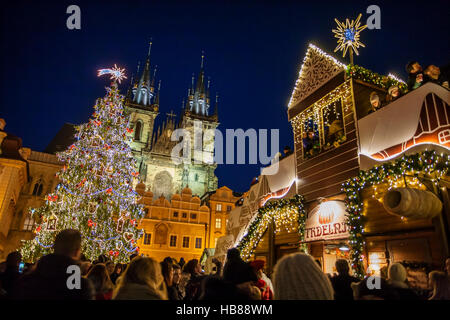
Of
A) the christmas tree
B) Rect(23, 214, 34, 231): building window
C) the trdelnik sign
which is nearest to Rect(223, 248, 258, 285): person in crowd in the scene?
the trdelnik sign

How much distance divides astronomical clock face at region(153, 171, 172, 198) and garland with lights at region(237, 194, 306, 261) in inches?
1541

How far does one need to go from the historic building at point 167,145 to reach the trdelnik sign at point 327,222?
39.1 m

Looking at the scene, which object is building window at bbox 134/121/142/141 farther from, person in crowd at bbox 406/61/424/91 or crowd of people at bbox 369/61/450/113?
person in crowd at bbox 406/61/424/91

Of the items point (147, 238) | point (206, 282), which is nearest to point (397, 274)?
point (206, 282)

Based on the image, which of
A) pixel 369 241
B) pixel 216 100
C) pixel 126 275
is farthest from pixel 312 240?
pixel 216 100

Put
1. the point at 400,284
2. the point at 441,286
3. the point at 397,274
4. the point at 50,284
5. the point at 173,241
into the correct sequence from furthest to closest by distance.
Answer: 1. the point at 173,241
2. the point at 441,286
3. the point at 397,274
4. the point at 400,284
5. the point at 50,284

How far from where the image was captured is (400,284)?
351cm

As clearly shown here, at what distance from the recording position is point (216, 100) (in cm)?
6475

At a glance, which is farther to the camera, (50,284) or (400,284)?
(400,284)

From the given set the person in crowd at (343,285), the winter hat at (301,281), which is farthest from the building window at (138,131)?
the winter hat at (301,281)

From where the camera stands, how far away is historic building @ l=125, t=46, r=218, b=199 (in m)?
50.7

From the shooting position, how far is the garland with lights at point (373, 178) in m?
6.28

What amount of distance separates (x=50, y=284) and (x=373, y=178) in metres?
7.77

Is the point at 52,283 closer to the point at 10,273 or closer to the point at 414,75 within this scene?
the point at 10,273
